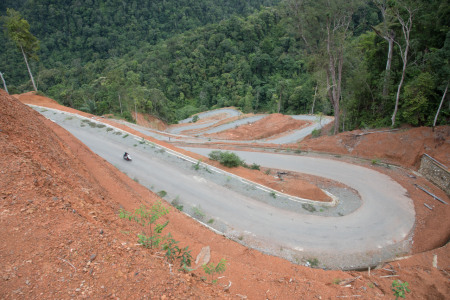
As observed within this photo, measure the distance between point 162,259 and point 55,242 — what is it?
185 centimetres

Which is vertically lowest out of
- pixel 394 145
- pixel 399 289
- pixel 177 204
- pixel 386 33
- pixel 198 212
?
pixel 198 212

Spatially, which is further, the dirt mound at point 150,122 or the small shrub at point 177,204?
the dirt mound at point 150,122

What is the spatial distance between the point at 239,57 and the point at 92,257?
61.2 meters

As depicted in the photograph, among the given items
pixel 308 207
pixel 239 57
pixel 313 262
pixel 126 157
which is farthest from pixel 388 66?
pixel 239 57

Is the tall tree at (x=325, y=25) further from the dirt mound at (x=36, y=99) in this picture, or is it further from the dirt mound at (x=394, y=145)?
the dirt mound at (x=36, y=99)

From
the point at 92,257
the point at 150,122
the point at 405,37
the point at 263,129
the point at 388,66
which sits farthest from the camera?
the point at 150,122

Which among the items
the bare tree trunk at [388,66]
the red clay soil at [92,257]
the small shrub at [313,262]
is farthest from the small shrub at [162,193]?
the bare tree trunk at [388,66]

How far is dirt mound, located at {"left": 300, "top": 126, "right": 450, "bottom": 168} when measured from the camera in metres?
15.0

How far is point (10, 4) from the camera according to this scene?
7544 cm

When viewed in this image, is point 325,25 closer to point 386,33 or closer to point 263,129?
point 386,33

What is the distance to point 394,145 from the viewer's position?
55.8 ft

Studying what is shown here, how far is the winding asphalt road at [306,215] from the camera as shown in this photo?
31.7ft

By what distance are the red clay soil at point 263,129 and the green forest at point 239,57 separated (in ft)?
21.0

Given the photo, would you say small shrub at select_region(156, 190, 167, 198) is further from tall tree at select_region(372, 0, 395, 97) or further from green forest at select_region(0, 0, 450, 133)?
tall tree at select_region(372, 0, 395, 97)
